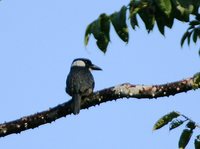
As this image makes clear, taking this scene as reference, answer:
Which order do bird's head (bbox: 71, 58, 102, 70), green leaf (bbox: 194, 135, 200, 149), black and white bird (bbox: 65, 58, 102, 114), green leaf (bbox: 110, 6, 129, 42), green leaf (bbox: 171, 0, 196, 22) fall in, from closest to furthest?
green leaf (bbox: 194, 135, 200, 149) → green leaf (bbox: 171, 0, 196, 22) → green leaf (bbox: 110, 6, 129, 42) → black and white bird (bbox: 65, 58, 102, 114) → bird's head (bbox: 71, 58, 102, 70)

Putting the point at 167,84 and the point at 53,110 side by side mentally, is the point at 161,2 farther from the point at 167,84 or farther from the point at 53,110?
the point at 53,110

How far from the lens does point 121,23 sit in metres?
2.87

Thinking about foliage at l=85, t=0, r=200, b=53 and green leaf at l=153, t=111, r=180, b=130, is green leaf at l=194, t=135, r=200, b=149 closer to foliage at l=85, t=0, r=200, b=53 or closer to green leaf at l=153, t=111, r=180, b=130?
green leaf at l=153, t=111, r=180, b=130

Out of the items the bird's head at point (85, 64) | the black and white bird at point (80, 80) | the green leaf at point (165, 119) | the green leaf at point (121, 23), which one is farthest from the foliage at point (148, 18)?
the bird's head at point (85, 64)

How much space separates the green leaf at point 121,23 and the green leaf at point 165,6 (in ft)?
0.90

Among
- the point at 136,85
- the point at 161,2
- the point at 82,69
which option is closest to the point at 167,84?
the point at 136,85

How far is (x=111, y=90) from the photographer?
3.65 metres

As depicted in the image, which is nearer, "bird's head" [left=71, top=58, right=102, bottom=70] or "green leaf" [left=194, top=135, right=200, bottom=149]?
"green leaf" [left=194, top=135, right=200, bottom=149]

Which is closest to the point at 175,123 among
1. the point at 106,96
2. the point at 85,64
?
the point at 106,96

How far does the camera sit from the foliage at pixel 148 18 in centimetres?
257

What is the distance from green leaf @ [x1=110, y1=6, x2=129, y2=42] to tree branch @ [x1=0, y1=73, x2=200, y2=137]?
0.69m

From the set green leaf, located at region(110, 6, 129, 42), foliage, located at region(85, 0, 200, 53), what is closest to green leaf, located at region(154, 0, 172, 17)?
foliage, located at region(85, 0, 200, 53)

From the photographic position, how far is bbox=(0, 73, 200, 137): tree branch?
11.1 feet

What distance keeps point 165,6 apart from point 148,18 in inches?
7.1
